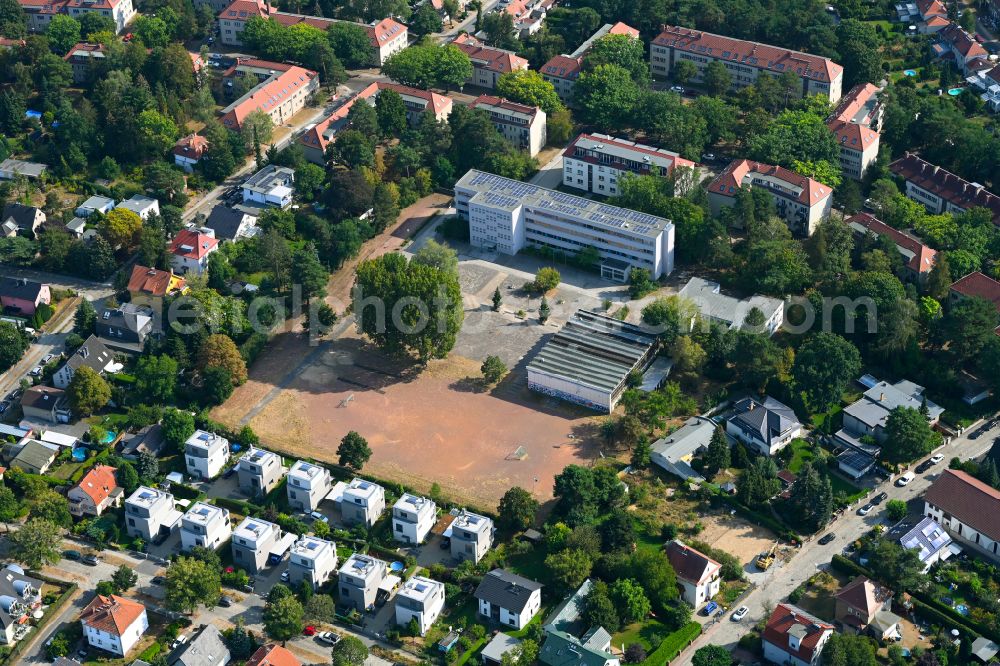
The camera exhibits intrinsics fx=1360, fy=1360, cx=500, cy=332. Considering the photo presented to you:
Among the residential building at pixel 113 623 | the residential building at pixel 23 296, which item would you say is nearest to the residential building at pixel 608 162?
the residential building at pixel 23 296

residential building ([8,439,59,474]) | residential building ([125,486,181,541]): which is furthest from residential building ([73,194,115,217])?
residential building ([125,486,181,541])

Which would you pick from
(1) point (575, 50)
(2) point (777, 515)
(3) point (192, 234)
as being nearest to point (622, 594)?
(2) point (777, 515)

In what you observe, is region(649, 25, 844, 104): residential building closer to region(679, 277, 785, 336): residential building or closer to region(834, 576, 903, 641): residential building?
region(679, 277, 785, 336): residential building

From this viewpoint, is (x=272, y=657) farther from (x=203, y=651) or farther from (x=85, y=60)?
(x=85, y=60)

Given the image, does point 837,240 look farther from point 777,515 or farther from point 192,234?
point 192,234

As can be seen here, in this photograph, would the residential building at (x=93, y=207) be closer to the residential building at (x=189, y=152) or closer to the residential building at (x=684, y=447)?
the residential building at (x=189, y=152)

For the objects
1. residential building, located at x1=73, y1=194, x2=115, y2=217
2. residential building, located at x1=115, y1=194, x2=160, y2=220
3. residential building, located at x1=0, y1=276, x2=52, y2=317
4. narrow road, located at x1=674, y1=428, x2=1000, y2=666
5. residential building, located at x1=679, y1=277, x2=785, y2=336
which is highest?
residential building, located at x1=115, y1=194, x2=160, y2=220
